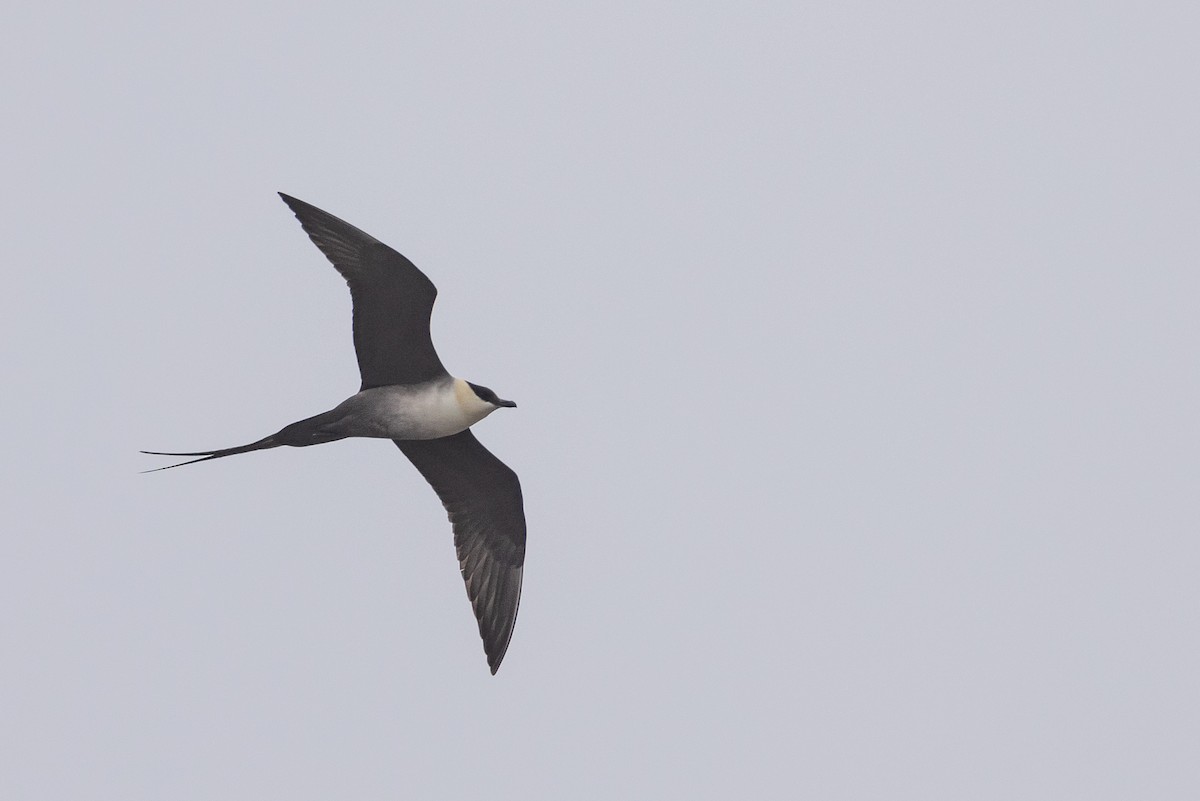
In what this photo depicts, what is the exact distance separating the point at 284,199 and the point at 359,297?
86cm

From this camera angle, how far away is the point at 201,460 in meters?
10.8

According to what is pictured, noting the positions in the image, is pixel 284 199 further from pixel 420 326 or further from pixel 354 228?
pixel 420 326

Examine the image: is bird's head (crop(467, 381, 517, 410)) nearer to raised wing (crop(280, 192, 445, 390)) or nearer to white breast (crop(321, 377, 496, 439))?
white breast (crop(321, 377, 496, 439))

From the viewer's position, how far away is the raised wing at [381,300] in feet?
34.6

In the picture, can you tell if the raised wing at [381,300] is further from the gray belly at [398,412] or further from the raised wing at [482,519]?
the raised wing at [482,519]

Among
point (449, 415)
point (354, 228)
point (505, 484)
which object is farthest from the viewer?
point (505, 484)

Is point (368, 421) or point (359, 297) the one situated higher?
point (359, 297)

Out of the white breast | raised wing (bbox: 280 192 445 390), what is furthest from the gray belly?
raised wing (bbox: 280 192 445 390)

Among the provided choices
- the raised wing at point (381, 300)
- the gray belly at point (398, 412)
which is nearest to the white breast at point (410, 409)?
the gray belly at point (398, 412)

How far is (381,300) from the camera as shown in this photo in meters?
10.8

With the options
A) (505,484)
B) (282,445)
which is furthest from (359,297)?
(505,484)

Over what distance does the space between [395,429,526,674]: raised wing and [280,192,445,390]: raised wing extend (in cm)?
92

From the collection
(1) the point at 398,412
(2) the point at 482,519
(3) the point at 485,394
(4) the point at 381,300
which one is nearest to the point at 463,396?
(3) the point at 485,394

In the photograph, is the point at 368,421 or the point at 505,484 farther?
the point at 505,484
